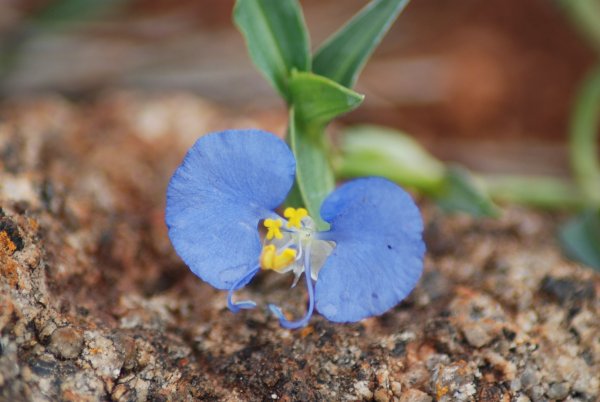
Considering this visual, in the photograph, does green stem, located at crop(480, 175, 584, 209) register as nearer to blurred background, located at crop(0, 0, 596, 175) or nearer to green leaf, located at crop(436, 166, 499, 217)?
green leaf, located at crop(436, 166, 499, 217)

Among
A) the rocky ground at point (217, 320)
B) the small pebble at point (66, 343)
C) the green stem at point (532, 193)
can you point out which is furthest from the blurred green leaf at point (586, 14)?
the small pebble at point (66, 343)

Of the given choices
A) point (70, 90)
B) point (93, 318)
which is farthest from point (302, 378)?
point (70, 90)

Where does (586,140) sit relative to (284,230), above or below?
below

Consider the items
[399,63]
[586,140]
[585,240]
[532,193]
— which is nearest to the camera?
[585,240]

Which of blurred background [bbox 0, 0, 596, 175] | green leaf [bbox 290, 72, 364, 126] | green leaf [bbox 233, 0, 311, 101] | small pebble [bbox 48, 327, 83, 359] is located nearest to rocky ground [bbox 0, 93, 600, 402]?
small pebble [bbox 48, 327, 83, 359]

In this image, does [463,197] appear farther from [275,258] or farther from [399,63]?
[399,63]

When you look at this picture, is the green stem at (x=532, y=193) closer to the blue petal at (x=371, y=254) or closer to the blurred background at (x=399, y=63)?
the blurred background at (x=399, y=63)

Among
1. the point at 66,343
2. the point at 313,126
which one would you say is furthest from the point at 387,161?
the point at 66,343
